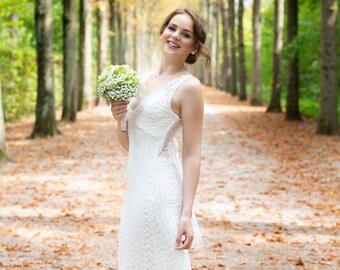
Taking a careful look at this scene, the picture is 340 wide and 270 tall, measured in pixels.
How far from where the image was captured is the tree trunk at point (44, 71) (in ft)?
45.9

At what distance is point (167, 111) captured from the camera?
8.87ft

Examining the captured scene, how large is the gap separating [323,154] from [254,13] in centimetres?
1544

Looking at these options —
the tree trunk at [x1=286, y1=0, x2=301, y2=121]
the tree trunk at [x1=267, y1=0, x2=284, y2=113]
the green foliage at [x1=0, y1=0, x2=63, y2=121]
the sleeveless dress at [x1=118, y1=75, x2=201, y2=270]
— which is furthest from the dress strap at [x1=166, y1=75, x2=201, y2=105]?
the tree trunk at [x1=267, y1=0, x2=284, y2=113]

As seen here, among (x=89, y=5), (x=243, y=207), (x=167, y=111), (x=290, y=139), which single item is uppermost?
(x=167, y=111)

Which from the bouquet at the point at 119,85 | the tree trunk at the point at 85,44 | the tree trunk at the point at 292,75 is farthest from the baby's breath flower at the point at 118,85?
the tree trunk at the point at 85,44

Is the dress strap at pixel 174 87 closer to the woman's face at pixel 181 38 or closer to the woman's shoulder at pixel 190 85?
the woman's shoulder at pixel 190 85

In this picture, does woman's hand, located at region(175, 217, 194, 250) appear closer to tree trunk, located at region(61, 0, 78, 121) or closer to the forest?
the forest

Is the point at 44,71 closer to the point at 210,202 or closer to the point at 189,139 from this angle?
the point at 210,202

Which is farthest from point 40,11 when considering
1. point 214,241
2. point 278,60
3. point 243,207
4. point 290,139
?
point 278,60

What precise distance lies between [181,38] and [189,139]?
528 mm

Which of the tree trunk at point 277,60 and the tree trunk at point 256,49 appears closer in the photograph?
the tree trunk at point 277,60

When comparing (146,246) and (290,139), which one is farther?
(290,139)

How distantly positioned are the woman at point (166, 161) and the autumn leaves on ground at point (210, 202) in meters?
2.87

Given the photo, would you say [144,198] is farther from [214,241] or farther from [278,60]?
[278,60]
